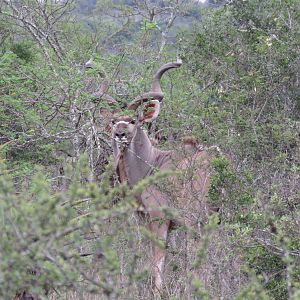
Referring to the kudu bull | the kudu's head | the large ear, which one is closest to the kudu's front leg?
the kudu bull

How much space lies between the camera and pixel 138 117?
6934mm

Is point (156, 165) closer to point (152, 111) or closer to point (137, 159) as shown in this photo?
point (137, 159)

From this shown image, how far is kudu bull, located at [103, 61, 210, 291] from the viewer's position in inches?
230

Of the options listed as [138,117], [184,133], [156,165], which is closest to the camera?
[184,133]

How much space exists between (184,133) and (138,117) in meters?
0.45

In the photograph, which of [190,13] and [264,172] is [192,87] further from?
[190,13]

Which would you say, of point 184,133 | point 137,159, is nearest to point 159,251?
point 184,133

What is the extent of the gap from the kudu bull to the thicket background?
0.14 m

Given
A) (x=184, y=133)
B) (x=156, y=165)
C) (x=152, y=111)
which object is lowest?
(x=156, y=165)

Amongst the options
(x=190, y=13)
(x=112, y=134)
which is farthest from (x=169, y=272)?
(x=190, y=13)

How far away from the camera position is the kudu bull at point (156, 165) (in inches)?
230

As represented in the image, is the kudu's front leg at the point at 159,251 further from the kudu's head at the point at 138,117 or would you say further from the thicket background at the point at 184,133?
the kudu's head at the point at 138,117

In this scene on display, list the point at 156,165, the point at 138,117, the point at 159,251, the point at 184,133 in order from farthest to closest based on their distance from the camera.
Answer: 1. the point at 156,165
2. the point at 138,117
3. the point at 184,133
4. the point at 159,251

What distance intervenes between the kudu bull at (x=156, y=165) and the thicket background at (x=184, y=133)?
5.6 inches
